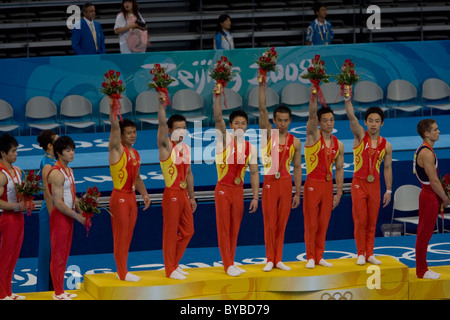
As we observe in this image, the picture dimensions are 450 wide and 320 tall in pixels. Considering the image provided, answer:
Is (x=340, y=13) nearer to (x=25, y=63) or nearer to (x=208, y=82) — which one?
(x=208, y=82)

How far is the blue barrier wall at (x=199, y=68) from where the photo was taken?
11.8 metres

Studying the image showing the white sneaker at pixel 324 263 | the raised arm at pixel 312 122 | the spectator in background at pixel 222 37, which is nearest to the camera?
the raised arm at pixel 312 122

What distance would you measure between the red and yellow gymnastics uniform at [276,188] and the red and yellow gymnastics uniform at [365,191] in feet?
2.30

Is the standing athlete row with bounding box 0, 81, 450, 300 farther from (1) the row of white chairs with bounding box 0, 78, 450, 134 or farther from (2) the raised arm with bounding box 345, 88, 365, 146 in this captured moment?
(1) the row of white chairs with bounding box 0, 78, 450, 134

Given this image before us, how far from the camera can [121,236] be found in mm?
7164

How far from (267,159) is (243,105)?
476 cm

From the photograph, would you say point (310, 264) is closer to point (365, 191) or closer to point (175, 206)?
point (365, 191)

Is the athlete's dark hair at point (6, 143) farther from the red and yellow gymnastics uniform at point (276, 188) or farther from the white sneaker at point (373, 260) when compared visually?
the white sneaker at point (373, 260)

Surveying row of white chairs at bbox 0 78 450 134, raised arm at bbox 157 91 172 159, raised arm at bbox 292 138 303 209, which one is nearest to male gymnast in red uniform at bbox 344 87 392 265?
raised arm at bbox 292 138 303 209

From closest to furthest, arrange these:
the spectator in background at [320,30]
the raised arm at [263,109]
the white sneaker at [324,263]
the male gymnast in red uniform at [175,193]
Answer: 1. the male gymnast in red uniform at [175,193]
2. the raised arm at [263,109]
3. the white sneaker at [324,263]
4. the spectator in background at [320,30]

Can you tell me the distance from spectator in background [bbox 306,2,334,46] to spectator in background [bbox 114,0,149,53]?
2.73 metres

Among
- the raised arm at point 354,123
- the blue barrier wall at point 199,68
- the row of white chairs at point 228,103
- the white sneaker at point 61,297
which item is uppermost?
the blue barrier wall at point 199,68

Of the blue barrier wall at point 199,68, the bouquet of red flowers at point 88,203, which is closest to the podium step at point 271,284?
the bouquet of red flowers at point 88,203

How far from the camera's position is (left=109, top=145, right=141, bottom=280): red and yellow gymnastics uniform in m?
7.11
